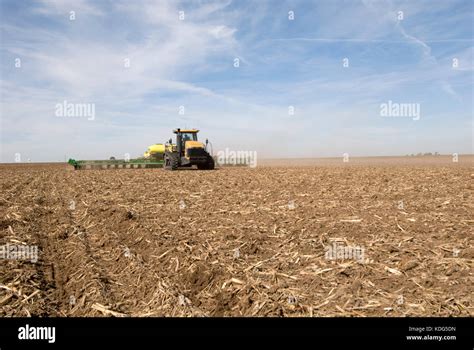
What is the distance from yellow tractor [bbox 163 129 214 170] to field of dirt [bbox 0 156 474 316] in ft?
69.2

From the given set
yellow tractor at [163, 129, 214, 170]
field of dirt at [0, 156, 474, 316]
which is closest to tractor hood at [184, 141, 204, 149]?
yellow tractor at [163, 129, 214, 170]

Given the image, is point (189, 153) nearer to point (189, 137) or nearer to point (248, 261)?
point (189, 137)

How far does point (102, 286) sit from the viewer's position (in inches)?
223

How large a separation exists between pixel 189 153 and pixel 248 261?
2617 centimetres

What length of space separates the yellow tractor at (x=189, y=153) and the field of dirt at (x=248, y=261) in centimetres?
2111

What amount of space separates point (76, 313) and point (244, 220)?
4628 millimetres

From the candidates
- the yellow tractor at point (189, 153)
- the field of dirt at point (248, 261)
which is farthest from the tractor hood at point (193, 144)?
the field of dirt at point (248, 261)

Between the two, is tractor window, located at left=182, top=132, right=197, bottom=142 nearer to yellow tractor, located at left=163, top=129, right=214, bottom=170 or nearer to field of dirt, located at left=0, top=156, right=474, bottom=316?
yellow tractor, located at left=163, top=129, right=214, bottom=170

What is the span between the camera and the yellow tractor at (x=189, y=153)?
32.0 metres

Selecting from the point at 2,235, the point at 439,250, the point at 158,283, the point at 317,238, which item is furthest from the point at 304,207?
the point at 2,235

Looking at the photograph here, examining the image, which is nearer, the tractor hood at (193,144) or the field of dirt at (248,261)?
the field of dirt at (248,261)

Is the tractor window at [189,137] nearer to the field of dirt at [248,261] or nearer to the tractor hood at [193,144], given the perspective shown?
the tractor hood at [193,144]
